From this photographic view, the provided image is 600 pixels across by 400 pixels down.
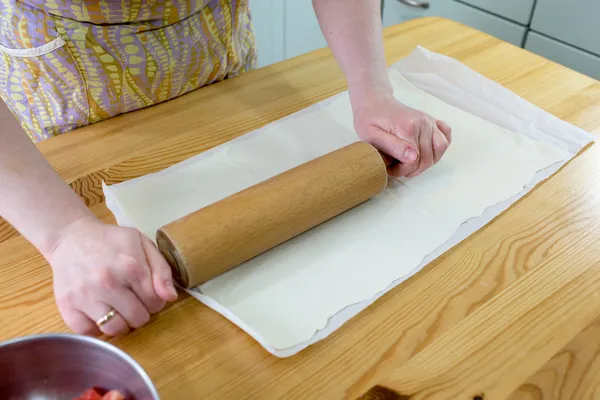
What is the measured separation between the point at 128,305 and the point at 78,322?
53 millimetres

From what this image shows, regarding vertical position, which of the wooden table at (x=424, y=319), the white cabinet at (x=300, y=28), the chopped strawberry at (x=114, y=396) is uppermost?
the chopped strawberry at (x=114, y=396)

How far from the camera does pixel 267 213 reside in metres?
0.66

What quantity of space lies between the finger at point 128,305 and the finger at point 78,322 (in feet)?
0.10

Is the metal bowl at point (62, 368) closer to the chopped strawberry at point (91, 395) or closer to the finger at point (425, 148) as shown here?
the chopped strawberry at point (91, 395)

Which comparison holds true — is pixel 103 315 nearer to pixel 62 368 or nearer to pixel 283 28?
pixel 62 368

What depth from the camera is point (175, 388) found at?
0.54 m

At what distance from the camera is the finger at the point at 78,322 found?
560mm

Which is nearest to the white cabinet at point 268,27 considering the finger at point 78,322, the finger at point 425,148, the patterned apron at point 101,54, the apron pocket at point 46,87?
the patterned apron at point 101,54

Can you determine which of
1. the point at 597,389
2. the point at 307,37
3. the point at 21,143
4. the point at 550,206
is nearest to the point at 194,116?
the point at 21,143

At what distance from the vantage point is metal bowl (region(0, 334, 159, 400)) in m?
0.47

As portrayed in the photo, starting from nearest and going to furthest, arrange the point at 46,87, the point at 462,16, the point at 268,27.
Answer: the point at 46,87 → the point at 462,16 → the point at 268,27

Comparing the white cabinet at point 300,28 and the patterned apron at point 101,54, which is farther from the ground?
the patterned apron at point 101,54

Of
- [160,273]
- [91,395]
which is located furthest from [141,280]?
[91,395]

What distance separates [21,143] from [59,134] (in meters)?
0.29
